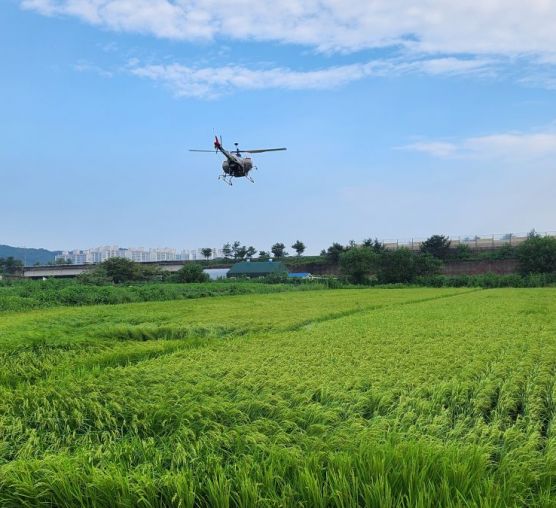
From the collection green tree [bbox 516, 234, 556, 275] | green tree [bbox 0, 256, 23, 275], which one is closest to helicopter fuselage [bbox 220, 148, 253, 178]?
green tree [bbox 516, 234, 556, 275]

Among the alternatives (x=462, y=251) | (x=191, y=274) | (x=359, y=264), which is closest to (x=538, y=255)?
(x=462, y=251)

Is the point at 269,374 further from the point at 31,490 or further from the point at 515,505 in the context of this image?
the point at 515,505

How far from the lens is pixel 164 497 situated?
3.54m

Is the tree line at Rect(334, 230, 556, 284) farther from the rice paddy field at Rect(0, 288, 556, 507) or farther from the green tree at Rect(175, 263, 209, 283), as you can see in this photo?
the rice paddy field at Rect(0, 288, 556, 507)

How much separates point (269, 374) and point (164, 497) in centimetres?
Answer: 326

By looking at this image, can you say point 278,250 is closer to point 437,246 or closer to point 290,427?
point 437,246

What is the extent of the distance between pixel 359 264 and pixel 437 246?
1749cm

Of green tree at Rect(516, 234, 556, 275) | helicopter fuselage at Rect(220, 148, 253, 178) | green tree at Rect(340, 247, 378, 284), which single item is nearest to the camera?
helicopter fuselage at Rect(220, 148, 253, 178)

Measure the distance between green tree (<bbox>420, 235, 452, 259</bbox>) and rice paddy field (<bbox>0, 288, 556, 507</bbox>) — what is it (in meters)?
61.5

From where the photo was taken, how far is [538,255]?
53.2m

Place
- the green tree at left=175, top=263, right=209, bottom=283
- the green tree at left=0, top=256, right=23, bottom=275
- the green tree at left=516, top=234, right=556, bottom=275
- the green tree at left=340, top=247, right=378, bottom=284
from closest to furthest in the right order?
1. the green tree at left=516, top=234, right=556, bottom=275
2. the green tree at left=175, top=263, right=209, bottom=283
3. the green tree at left=340, top=247, right=378, bottom=284
4. the green tree at left=0, top=256, right=23, bottom=275

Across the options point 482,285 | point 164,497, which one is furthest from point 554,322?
point 482,285

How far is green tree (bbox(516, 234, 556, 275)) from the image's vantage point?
173ft

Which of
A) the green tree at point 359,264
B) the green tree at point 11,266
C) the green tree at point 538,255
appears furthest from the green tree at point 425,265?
the green tree at point 11,266
